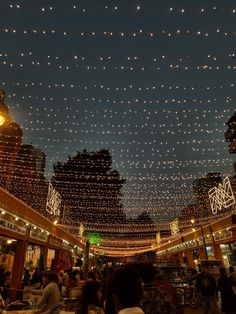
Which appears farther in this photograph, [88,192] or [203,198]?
[203,198]

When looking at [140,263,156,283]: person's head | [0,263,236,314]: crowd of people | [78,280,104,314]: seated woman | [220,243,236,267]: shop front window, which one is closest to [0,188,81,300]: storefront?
[0,263,236,314]: crowd of people

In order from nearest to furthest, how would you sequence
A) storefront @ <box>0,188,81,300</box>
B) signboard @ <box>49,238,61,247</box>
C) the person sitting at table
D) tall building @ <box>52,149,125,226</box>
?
the person sitting at table, storefront @ <box>0,188,81,300</box>, signboard @ <box>49,238,61,247</box>, tall building @ <box>52,149,125,226</box>

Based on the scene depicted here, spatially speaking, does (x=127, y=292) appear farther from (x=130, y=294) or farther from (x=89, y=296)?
(x=89, y=296)

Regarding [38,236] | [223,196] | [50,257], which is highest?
[223,196]

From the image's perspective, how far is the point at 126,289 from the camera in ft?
6.47

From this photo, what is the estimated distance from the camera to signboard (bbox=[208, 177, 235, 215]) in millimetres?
16156

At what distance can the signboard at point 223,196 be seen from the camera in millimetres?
16156

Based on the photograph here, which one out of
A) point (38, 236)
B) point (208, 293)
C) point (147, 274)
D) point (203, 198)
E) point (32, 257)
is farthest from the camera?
point (203, 198)

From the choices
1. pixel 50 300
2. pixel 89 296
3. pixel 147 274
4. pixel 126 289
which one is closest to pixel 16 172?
pixel 50 300

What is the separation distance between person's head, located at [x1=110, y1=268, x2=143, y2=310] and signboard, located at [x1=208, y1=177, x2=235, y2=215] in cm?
1503

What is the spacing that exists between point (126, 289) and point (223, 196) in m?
16.3

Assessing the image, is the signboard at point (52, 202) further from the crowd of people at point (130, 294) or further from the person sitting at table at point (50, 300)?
the person sitting at table at point (50, 300)

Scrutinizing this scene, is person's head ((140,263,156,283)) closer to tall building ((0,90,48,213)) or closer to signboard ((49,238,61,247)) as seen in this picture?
signboard ((49,238,61,247))

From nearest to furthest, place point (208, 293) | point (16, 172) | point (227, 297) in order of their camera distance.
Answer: point (227, 297), point (208, 293), point (16, 172)
